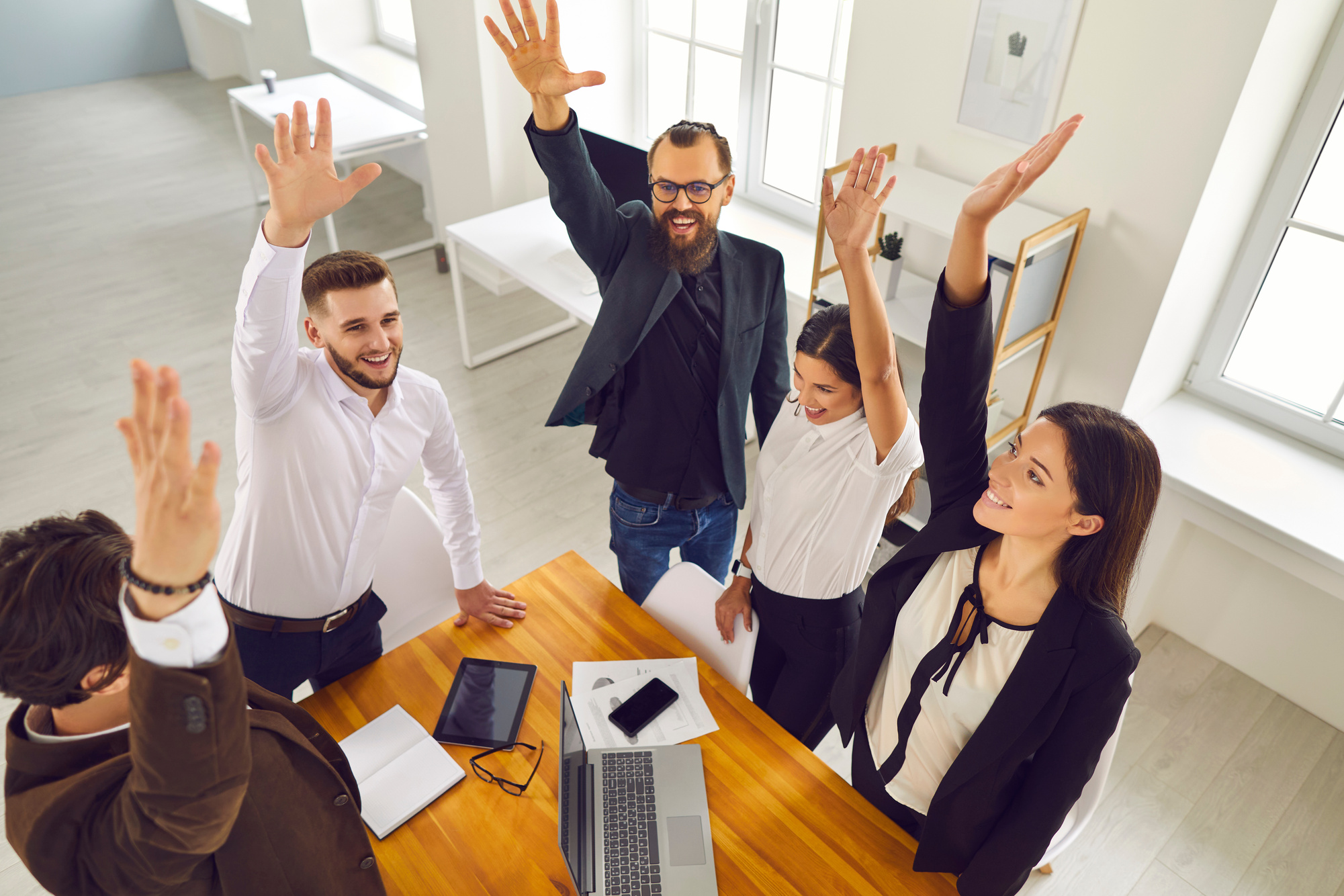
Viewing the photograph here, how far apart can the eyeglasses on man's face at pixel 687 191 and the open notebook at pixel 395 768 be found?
126 cm

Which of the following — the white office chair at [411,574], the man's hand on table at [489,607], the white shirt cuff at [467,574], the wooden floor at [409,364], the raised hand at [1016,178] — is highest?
the raised hand at [1016,178]

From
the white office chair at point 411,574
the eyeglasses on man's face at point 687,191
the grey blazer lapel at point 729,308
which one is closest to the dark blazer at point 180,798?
the white office chair at point 411,574


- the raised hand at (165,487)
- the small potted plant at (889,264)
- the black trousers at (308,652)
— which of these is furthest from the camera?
the small potted plant at (889,264)

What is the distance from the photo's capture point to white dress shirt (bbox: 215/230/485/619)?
5.19 feet

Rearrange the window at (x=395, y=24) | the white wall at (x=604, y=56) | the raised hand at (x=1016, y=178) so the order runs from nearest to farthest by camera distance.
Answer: the raised hand at (x=1016, y=178) → the white wall at (x=604, y=56) → the window at (x=395, y=24)

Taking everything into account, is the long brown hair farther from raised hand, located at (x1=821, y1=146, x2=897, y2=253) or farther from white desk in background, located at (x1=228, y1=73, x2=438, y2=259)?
white desk in background, located at (x1=228, y1=73, x2=438, y2=259)

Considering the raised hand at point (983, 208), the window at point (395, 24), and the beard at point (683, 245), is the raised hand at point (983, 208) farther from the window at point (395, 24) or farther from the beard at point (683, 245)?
the window at point (395, 24)

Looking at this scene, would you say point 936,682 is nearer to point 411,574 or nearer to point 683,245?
point 683,245

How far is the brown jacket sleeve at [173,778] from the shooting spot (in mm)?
858

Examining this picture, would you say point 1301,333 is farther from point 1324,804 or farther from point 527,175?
point 527,175

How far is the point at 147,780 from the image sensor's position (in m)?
0.88

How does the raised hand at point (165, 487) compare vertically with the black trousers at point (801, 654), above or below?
above

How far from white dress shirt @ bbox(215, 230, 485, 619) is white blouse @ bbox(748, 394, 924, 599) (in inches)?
30.5

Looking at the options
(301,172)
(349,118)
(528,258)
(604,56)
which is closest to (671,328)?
(301,172)
